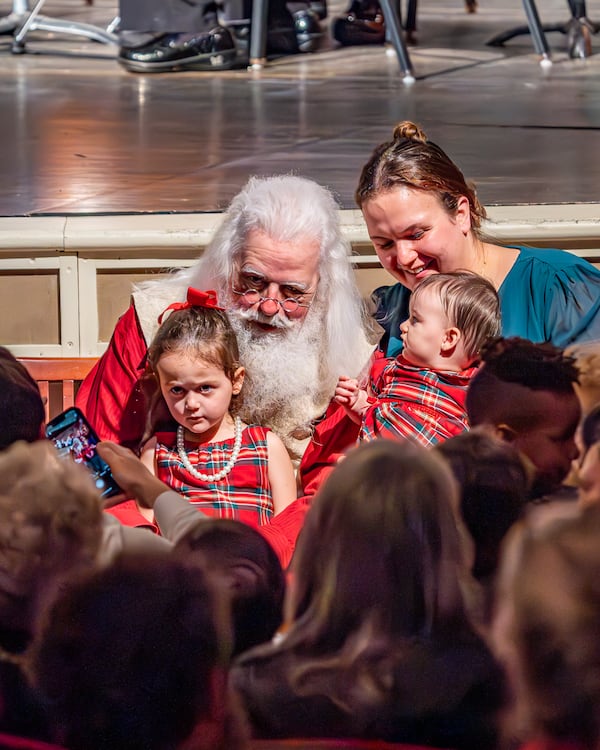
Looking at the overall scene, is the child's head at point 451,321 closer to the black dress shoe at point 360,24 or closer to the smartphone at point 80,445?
the smartphone at point 80,445

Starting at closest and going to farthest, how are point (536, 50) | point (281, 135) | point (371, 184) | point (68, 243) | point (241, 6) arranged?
point (371, 184)
point (68, 243)
point (281, 135)
point (241, 6)
point (536, 50)

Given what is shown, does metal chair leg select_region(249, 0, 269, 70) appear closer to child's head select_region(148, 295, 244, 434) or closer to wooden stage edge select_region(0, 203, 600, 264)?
wooden stage edge select_region(0, 203, 600, 264)

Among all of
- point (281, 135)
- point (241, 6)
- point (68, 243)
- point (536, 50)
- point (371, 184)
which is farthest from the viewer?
point (536, 50)

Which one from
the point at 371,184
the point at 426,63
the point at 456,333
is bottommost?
the point at 426,63

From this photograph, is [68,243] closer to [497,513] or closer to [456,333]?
[456,333]

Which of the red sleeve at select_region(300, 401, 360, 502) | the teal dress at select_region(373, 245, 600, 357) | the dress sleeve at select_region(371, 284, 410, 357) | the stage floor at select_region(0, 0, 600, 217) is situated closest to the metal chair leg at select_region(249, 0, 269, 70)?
the stage floor at select_region(0, 0, 600, 217)

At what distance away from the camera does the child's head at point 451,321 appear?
7.77 ft

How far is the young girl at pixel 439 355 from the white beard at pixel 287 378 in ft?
1.12

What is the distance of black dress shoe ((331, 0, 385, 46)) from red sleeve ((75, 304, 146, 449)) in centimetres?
732

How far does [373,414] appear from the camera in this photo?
8.02 ft

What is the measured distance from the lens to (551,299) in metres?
2.64

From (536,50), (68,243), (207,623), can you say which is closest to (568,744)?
(207,623)

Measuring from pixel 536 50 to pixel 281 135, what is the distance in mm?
3755

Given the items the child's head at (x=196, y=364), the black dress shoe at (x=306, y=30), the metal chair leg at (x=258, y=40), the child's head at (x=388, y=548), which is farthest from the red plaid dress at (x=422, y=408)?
the black dress shoe at (x=306, y=30)
